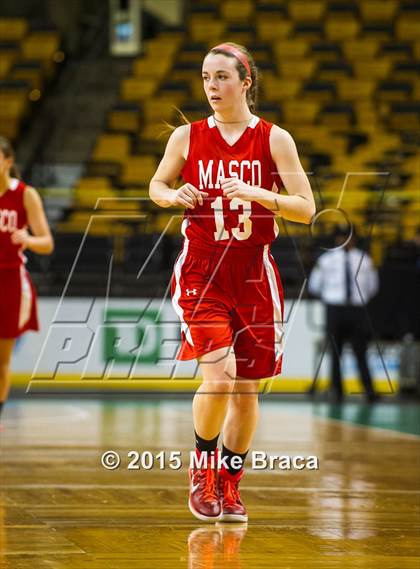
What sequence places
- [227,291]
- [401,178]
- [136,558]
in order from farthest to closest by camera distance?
[401,178] < [227,291] < [136,558]

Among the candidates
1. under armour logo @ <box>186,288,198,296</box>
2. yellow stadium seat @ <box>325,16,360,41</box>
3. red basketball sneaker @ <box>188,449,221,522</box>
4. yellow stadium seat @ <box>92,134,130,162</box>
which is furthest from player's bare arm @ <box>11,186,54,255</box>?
yellow stadium seat @ <box>325,16,360,41</box>

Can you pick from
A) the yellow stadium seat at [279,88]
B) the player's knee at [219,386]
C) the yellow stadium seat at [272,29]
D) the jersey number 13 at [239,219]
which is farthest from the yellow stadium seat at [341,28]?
the player's knee at [219,386]

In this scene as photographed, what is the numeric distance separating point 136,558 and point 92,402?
8056 mm

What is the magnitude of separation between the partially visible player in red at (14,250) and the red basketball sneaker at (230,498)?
258 centimetres

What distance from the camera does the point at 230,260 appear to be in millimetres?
4438

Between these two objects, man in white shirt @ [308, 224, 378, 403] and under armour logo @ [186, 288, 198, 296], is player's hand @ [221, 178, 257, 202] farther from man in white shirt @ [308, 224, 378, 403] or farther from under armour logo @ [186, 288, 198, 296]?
man in white shirt @ [308, 224, 378, 403]

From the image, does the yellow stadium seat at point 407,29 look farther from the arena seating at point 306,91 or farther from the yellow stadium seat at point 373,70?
the yellow stadium seat at point 373,70

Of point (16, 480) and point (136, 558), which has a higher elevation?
point (136, 558)

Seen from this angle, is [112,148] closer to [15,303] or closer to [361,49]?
[361,49]

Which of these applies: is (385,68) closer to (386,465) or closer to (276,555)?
(386,465)

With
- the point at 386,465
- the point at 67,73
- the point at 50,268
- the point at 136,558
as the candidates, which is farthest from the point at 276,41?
the point at 136,558

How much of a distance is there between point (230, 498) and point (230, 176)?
122 cm

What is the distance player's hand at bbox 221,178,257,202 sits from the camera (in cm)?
416

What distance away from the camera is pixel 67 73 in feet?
66.1
